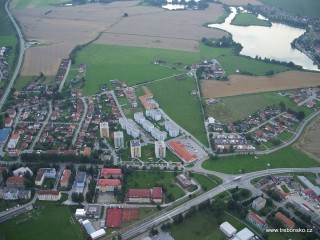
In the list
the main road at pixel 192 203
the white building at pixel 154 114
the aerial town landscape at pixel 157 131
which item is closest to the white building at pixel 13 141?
the aerial town landscape at pixel 157 131

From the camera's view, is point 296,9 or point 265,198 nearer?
point 265,198

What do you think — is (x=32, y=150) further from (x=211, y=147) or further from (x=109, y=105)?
(x=211, y=147)

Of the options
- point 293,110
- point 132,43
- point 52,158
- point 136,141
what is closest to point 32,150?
point 52,158

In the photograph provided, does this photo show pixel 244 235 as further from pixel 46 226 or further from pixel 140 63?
pixel 140 63

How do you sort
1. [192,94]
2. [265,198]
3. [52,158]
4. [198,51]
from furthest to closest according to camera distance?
[198,51] → [192,94] → [52,158] → [265,198]

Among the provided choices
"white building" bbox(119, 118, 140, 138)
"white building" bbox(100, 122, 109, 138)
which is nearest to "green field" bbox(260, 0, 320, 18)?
"white building" bbox(119, 118, 140, 138)

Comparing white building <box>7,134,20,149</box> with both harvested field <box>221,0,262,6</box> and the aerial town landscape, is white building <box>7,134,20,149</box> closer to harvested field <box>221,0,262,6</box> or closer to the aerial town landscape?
the aerial town landscape

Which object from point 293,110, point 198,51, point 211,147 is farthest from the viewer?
point 198,51
